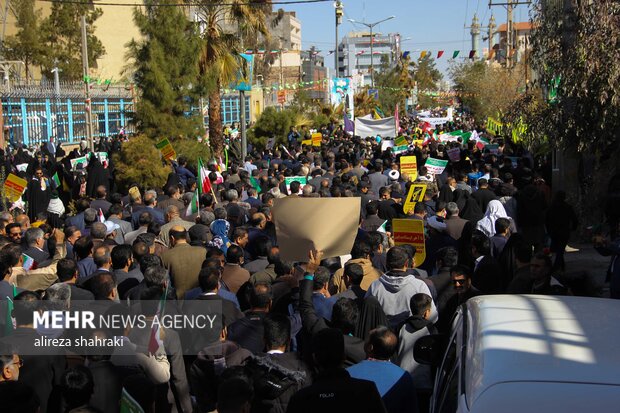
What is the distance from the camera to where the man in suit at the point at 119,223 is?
10.2 metres

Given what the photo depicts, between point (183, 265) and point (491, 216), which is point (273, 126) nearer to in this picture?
point (491, 216)

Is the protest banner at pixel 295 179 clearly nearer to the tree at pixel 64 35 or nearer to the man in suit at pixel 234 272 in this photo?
the man in suit at pixel 234 272

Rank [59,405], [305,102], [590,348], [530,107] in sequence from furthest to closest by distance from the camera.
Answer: [305,102], [530,107], [59,405], [590,348]

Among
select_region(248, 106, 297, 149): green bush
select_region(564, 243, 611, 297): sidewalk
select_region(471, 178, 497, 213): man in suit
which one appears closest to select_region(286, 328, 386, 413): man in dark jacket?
select_region(471, 178, 497, 213): man in suit

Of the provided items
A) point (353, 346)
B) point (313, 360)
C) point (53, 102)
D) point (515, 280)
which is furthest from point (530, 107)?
point (53, 102)

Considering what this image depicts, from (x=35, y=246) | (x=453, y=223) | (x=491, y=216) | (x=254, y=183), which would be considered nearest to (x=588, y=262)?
(x=491, y=216)

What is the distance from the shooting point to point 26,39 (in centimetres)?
3897

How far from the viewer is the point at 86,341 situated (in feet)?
18.4

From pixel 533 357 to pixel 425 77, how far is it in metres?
89.3

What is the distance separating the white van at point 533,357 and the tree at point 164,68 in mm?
15248

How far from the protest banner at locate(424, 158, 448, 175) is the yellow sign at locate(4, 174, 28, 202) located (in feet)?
23.2

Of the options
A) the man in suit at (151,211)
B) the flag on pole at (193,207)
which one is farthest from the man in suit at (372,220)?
the man in suit at (151,211)

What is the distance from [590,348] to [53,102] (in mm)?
32227

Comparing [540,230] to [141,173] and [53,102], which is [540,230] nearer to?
[141,173]
